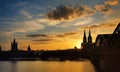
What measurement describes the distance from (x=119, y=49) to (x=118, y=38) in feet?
45.4

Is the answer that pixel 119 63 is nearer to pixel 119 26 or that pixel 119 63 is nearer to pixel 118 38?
pixel 119 26

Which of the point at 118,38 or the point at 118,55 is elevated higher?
the point at 118,38

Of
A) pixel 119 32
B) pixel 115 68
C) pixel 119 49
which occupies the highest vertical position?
pixel 119 32

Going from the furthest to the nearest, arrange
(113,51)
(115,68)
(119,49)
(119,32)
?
1. (119,32)
2. (115,68)
3. (113,51)
4. (119,49)

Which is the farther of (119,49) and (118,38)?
(118,38)

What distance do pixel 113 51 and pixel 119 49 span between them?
2.77m

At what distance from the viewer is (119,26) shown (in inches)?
1810

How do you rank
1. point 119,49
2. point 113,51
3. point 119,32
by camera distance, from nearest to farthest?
point 119,49 < point 113,51 < point 119,32

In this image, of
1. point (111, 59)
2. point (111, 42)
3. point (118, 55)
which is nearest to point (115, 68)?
point (111, 59)

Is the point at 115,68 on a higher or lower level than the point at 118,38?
lower

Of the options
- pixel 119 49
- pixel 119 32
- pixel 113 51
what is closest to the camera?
pixel 119 49

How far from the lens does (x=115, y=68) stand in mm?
44469

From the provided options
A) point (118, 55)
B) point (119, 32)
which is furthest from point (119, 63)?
point (119, 32)

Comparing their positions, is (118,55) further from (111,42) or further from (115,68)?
(111,42)
